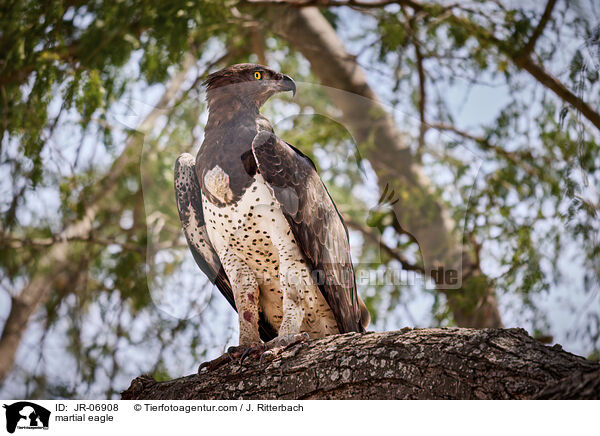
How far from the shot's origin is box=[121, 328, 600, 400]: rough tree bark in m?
1.73

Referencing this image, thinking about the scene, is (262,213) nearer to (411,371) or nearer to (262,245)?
(262,245)

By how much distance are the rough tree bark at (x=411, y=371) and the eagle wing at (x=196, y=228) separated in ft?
1.83

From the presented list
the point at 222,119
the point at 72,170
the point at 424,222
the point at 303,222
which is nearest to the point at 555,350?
the point at 303,222

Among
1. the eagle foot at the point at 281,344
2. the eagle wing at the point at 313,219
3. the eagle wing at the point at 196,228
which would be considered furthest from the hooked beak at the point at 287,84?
the eagle foot at the point at 281,344

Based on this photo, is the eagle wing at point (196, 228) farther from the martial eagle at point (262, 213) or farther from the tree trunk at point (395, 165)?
the tree trunk at point (395, 165)

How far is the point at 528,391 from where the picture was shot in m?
1.73

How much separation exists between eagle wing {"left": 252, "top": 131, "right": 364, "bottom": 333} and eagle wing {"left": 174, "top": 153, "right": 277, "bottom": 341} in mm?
407

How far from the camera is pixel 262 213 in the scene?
2.50 metres

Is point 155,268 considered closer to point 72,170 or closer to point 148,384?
point 148,384

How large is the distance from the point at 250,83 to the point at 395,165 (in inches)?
54.9

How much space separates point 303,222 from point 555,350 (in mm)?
1101
